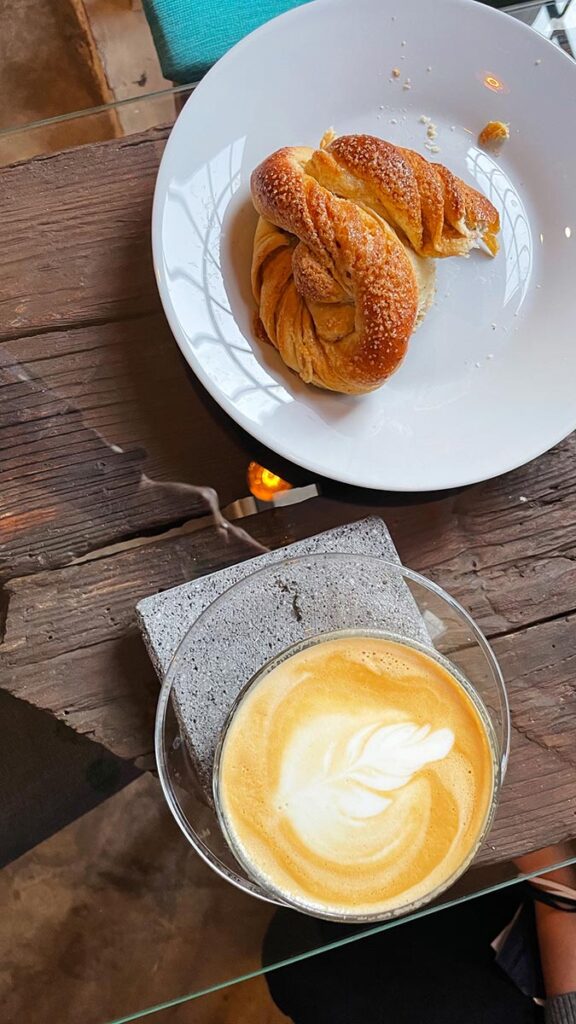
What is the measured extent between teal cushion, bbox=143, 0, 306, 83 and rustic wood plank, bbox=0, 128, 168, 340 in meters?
0.26

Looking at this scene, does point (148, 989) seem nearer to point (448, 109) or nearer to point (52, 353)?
point (52, 353)

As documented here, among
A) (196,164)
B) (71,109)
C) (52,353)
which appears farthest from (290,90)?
(71,109)

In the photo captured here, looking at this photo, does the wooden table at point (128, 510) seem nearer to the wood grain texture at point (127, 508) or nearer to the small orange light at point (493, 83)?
the wood grain texture at point (127, 508)

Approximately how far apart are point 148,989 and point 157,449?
505 mm

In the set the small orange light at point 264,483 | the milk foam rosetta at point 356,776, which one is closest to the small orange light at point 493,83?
the small orange light at point 264,483

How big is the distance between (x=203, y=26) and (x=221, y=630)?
76 cm

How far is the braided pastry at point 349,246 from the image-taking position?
76 centimetres

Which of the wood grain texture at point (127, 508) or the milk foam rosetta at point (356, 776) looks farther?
the wood grain texture at point (127, 508)

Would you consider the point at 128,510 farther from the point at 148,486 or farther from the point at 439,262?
the point at 439,262

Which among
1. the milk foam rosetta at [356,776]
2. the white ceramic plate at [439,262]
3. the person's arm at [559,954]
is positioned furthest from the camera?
the person's arm at [559,954]

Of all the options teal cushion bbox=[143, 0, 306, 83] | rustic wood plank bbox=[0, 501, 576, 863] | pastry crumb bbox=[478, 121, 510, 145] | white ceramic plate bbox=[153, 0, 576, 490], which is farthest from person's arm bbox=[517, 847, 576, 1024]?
teal cushion bbox=[143, 0, 306, 83]

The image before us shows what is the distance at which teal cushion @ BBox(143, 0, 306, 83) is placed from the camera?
1035 millimetres

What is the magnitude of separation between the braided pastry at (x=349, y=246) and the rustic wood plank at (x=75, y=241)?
132mm

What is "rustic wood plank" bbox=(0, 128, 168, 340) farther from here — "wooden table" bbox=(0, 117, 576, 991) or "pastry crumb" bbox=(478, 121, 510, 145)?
"pastry crumb" bbox=(478, 121, 510, 145)
